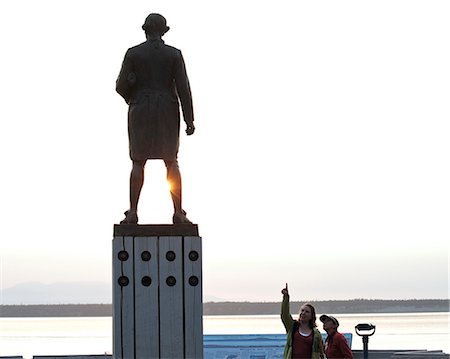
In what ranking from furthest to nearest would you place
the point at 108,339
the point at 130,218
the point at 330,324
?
the point at 108,339 < the point at 330,324 < the point at 130,218

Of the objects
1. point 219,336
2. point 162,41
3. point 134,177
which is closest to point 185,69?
point 162,41

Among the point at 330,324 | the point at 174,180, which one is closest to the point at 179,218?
the point at 174,180

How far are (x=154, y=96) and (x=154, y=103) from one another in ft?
0.30

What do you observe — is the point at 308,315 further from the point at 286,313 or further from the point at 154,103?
the point at 154,103

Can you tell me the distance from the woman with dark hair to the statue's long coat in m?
2.40

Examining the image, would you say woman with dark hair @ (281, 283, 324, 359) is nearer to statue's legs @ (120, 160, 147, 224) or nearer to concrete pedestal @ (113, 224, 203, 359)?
concrete pedestal @ (113, 224, 203, 359)

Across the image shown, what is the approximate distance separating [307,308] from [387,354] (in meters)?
8.07

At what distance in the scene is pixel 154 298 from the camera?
1672cm

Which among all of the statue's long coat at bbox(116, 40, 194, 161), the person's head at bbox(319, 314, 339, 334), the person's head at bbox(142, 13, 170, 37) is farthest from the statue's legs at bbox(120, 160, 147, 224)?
the person's head at bbox(319, 314, 339, 334)

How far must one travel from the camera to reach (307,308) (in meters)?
17.1

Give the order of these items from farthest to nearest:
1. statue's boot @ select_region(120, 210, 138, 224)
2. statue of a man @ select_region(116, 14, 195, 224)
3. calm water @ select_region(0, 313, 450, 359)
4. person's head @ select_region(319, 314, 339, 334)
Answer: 1. calm water @ select_region(0, 313, 450, 359)
2. person's head @ select_region(319, 314, 339, 334)
3. statue of a man @ select_region(116, 14, 195, 224)
4. statue's boot @ select_region(120, 210, 138, 224)

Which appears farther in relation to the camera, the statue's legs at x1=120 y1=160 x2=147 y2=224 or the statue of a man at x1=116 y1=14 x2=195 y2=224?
the statue of a man at x1=116 y1=14 x2=195 y2=224

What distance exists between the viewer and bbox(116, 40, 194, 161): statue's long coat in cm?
1712

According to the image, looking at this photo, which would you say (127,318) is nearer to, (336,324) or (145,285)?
(145,285)
